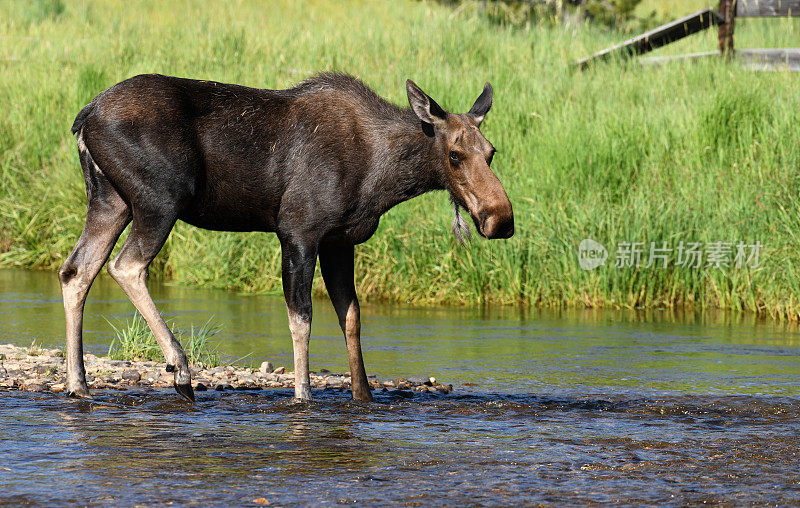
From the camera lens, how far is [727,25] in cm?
1656

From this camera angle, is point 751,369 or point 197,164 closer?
point 197,164

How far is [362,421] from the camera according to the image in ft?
20.4

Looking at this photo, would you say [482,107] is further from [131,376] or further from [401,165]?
[131,376]

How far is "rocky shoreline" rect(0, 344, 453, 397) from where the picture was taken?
7.19m

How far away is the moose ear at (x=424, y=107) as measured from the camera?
6.64m

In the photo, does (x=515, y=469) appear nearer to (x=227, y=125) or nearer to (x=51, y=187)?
(x=227, y=125)

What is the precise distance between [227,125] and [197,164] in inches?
12.3

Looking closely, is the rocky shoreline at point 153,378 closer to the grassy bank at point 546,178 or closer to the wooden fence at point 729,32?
the grassy bank at point 546,178

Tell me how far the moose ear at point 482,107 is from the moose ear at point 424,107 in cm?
23

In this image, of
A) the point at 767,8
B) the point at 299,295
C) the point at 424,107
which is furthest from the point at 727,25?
the point at 299,295

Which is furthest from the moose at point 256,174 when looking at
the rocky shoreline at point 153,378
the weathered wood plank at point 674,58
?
the weathered wood plank at point 674,58

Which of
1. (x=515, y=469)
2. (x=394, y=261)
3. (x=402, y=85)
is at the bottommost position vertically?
(x=515, y=469)

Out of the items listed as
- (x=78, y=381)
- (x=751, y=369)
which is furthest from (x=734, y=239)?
(x=78, y=381)

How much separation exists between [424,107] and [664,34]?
37.3 ft
